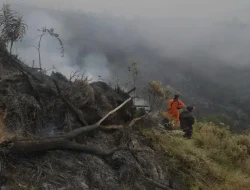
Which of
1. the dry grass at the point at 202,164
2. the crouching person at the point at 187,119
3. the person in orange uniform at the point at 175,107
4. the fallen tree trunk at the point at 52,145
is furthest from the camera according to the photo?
the person in orange uniform at the point at 175,107

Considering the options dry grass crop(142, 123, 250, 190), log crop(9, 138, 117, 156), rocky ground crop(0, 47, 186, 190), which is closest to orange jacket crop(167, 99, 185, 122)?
dry grass crop(142, 123, 250, 190)

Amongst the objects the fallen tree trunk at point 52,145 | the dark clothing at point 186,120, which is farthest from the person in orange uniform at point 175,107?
the fallen tree trunk at point 52,145

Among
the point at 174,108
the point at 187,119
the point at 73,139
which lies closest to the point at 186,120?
the point at 187,119

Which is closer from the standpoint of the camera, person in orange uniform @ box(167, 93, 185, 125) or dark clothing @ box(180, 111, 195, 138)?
dark clothing @ box(180, 111, 195, 138)

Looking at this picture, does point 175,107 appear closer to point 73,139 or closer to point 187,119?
point 187,119

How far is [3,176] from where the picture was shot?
5.78m

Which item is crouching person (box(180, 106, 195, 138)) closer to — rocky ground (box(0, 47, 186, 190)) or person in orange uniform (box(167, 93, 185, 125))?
person in orange uniform (box(167, 93, 185, 125))

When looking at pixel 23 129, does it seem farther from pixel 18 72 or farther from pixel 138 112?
pixel 138 112

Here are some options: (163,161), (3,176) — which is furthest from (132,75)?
(3,176)

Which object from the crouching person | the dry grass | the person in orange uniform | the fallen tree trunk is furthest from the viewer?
the person in orange uniform

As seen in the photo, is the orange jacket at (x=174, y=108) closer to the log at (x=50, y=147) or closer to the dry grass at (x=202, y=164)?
the dry grass at (x=202, y=164)

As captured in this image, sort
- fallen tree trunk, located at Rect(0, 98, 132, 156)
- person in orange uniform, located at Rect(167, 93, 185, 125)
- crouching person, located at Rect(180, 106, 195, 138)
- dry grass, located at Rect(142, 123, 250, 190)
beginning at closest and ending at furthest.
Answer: fallen tree trunk, located at Rect(0, 98, 132, 156) → dry grass, located at Rect(142, 123, 250, 190) → crouching person, located at Rect(180, 106, 195, 138) → person in orange uniform, located at Rect(167, 93, 185, 125)

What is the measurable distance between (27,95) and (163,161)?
322 centimetres

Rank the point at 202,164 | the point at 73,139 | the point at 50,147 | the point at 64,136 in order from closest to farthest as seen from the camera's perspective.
A: the point at 50,147 < the point at 64,136 < the point at 73,139 < the point at 202,164
